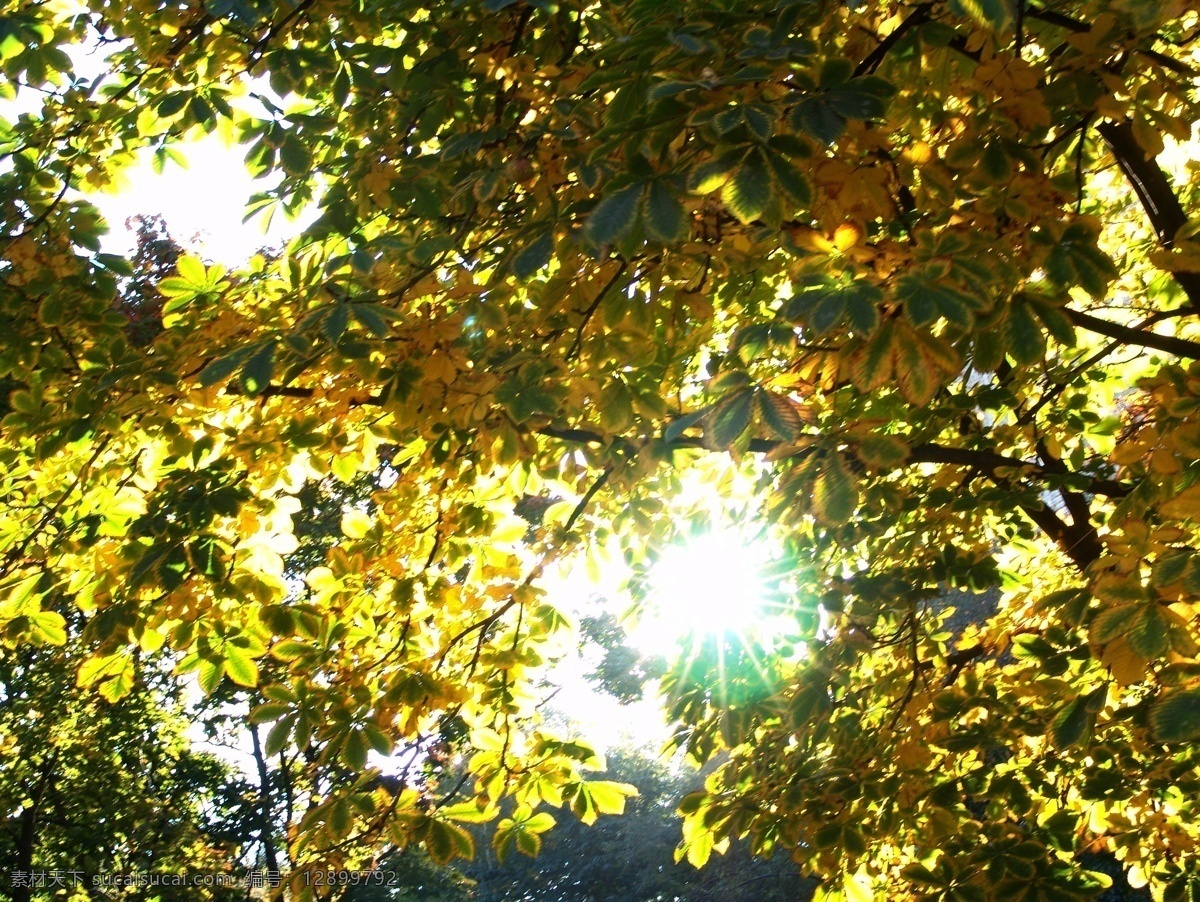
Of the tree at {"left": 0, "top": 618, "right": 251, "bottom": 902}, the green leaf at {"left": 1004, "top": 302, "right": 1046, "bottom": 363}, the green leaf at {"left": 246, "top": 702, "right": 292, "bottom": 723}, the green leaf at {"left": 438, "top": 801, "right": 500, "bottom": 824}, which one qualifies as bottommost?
the green leaf at {"left": 438, "top": 801, "right": 500, "bottom": 824}

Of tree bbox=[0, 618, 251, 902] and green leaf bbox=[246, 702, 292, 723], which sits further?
tree bbox=[0, 618, 251, 902]

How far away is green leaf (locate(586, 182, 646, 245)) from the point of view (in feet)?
5.07

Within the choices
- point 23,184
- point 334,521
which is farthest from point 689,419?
point 334,521

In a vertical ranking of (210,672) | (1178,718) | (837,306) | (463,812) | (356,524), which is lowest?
(1178,718)

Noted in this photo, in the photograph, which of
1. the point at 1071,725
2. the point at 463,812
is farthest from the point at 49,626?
the point at 1071,725

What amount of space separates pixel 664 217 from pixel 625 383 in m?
0.95

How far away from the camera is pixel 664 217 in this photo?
1572 mm

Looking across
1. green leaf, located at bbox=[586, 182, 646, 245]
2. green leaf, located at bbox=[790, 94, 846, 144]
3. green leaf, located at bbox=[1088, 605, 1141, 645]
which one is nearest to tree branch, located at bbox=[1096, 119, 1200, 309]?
green leaf, located at bbox=[1088, 605, 1141, 645]

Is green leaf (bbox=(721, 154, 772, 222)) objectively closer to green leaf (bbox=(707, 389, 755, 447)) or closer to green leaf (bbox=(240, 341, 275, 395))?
green leaf (bbox=(707, 389, 755, 447))

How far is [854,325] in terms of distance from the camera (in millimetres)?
1486

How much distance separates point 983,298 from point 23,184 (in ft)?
8.93

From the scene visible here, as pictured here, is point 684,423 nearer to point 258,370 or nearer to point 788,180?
point 788,180

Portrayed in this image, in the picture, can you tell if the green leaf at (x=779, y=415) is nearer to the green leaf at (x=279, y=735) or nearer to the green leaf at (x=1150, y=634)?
the green leaf at (x=1150, y=634)

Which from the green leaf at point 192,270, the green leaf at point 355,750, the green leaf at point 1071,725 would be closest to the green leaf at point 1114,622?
the green leaf at point 1071,725
